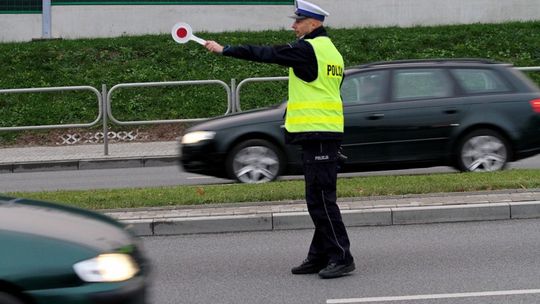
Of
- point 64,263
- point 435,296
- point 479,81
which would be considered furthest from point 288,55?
point 479,81

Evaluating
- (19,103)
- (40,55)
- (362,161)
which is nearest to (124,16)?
(40,55)

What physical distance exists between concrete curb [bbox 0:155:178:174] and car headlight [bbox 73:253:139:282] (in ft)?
36.4

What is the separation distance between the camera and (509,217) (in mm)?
8820

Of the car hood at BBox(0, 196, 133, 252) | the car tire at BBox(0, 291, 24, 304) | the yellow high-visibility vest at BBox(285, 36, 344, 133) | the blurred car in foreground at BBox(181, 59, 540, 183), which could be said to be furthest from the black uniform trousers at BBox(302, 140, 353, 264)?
the blurred car in foreground at BBox(181, 59, 540, 183)

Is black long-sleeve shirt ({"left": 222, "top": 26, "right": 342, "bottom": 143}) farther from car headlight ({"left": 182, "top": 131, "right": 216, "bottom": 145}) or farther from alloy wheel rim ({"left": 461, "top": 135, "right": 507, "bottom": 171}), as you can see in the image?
alloy wheel rim ({"left": 461, "top": 135, "right": 507, "bottom": 171})

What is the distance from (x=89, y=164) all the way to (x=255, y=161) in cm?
564

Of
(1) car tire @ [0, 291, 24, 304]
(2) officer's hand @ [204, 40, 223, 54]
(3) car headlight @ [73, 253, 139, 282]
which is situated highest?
(2) officer's hand @ [204, 40, 223, 54]

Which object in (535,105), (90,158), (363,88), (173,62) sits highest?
(173,62)

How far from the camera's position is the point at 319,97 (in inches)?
271

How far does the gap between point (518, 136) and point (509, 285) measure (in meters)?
5.09

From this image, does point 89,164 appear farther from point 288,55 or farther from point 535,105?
point 288,55

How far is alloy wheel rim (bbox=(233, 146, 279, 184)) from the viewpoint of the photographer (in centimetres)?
1134

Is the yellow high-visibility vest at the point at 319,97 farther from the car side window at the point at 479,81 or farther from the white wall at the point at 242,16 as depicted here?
the white wall at the point at 242,16

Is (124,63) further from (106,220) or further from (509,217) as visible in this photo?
(106,220)
